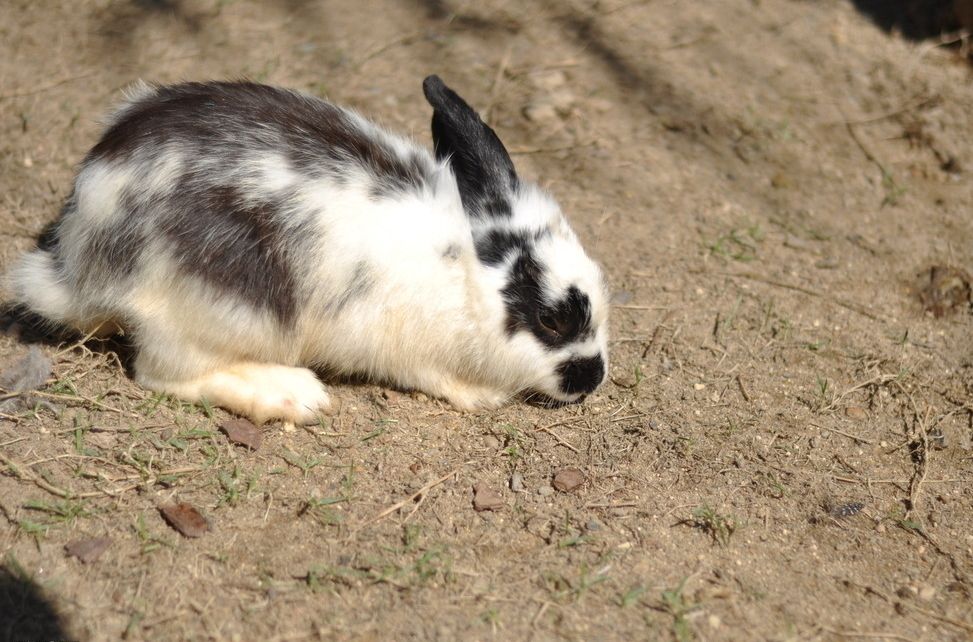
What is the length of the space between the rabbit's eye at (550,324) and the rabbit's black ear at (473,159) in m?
0.43

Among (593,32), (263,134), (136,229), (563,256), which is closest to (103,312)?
(136,229)

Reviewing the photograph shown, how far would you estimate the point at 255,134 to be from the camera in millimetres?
3691

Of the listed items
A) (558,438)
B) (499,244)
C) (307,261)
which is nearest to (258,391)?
(307,261)

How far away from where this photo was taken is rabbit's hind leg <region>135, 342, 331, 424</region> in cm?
380

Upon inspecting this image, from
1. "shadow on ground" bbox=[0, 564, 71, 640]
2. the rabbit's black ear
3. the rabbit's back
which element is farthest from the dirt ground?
the rabbit's black ear

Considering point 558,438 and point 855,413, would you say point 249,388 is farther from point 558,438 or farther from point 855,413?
point 855,413

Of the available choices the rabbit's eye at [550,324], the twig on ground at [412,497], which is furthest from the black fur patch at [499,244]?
the twig on ground at [412,497]

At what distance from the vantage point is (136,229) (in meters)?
3.55

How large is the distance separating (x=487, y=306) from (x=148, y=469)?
1.42 metres

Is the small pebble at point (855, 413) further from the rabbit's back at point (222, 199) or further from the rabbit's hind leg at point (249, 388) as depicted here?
the rabbit's hind leg at point (249, 388)

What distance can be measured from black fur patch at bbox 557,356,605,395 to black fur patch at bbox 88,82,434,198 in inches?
37.8

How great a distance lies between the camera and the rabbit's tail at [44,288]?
3883 mm

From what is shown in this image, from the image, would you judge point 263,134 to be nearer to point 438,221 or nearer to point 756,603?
point 438,221

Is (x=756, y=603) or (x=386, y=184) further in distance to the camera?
(x=386, y=184)
